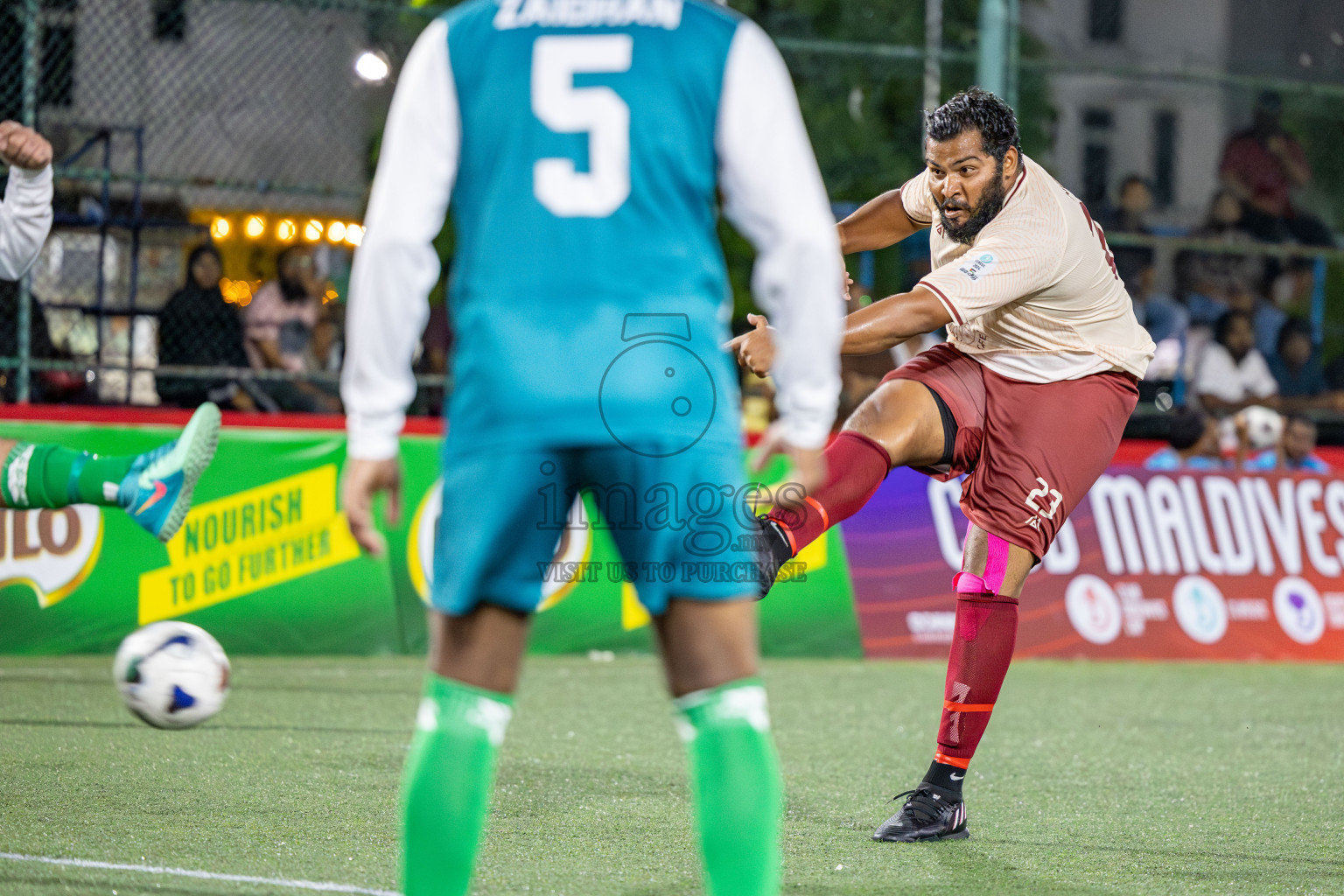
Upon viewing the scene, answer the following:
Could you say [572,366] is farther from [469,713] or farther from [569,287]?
[469,713]

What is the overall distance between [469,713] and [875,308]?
6.82 ft

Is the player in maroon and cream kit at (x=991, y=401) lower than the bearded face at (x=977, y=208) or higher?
lower

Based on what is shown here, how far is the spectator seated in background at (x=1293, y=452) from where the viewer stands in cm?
1045

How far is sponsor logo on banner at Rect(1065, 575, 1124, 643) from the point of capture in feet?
31.3

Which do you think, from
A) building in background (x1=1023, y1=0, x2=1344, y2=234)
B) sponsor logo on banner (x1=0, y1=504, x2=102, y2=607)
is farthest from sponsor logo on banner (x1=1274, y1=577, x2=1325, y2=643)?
sponsor logo on banner (x1=0, y1=504, x2=102, y2=607)

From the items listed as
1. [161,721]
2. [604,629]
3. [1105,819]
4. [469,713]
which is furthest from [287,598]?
[469,713]

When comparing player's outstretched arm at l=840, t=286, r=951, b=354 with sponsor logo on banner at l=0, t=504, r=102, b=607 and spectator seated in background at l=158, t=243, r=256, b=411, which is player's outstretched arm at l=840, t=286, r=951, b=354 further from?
spectator seated in background at l=158, t=243, r=256, b=411

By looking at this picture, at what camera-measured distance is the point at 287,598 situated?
28.2ft

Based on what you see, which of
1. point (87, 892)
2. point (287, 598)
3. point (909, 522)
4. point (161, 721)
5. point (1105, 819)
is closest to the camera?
point (87, 892)

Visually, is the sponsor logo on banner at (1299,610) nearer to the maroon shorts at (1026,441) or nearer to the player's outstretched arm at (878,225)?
the maroon shorts at (1026,441)

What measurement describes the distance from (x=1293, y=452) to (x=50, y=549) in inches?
302

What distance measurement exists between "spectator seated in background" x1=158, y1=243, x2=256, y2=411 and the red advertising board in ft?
12.5

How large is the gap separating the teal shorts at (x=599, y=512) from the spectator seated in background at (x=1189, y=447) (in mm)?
7818

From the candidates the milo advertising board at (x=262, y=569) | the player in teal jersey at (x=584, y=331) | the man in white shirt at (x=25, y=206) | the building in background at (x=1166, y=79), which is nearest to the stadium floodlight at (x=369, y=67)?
the milo advertising board at (x=262, y=569)
